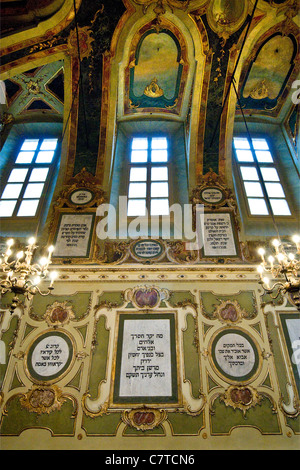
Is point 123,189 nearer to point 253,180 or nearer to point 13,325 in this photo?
point 253,180

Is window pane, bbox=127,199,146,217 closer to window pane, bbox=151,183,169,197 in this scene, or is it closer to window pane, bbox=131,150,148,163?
window pane, bbox=151,183,169,197

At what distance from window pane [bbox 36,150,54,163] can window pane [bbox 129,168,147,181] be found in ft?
7.30

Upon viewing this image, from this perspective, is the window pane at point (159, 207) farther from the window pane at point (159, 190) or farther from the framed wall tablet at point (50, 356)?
the framed wall tablet at point (50, 356)

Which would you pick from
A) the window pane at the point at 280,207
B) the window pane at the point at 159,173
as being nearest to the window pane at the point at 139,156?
the window pane at the point at 159,173

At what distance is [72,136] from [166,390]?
237 inches

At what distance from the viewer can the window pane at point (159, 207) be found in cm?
689

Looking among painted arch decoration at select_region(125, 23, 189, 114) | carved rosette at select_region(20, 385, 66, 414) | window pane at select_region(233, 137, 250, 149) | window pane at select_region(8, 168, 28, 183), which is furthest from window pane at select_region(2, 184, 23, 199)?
window pane at select_region(233, 137, 250, 149)

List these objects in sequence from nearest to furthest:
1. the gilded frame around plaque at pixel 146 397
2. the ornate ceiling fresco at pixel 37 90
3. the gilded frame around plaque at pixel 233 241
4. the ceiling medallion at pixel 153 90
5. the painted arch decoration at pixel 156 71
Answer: the gilded frame around plaque at pixel 146 397
the gilded frame around plaque at pixel 233 241
the painted arch decoration at pixel 156 71
the ornate ceiling fresco at pixel 37 90
the ceiling medallion at pixel 153 90

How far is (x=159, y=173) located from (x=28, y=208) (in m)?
3.30

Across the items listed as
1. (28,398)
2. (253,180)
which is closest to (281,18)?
(253,180)

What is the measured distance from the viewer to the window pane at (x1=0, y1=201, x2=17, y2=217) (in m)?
6.82

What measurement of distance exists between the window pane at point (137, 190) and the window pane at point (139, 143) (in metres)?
1.46

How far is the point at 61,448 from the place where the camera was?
162 inches

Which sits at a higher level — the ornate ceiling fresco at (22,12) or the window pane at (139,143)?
the window pane at (139,143)
